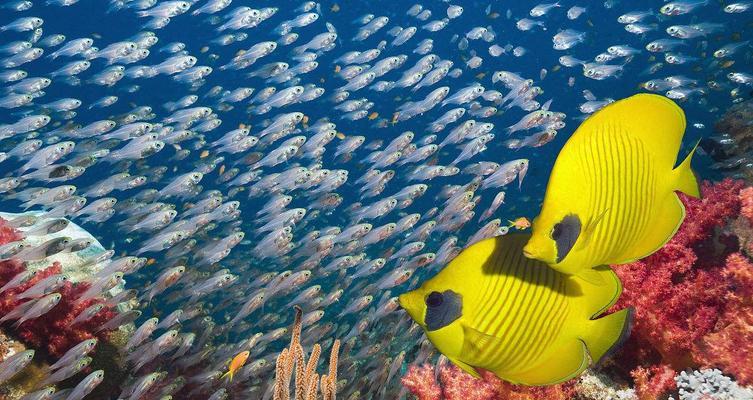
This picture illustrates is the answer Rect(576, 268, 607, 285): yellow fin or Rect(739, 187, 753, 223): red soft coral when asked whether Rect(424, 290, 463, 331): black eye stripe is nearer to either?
Rect(576, 268, 607, 285): yellow fin

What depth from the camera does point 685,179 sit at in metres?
1.34

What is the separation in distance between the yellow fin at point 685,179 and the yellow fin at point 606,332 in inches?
13.9

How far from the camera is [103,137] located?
1104 centimetres

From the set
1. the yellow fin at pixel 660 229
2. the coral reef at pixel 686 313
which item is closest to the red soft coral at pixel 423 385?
the coral reef at pixel 686 313

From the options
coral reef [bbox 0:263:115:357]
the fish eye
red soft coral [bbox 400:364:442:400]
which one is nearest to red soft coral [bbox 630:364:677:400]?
red soft coral [bbox 400:364:442:400]

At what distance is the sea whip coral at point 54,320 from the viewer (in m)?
5.54

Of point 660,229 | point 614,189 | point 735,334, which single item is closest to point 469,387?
point 735,334

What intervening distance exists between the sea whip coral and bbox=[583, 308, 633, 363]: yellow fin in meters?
5.96

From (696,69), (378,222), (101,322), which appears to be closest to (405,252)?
(101,322)

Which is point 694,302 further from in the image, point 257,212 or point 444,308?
point 257,212

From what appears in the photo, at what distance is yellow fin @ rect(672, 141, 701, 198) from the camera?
1.32 metres

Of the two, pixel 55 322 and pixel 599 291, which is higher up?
pixel 599 291

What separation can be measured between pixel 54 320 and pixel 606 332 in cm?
619

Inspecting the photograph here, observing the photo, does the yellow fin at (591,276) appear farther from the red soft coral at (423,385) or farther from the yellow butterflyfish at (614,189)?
the red soft coral at (423,385)
